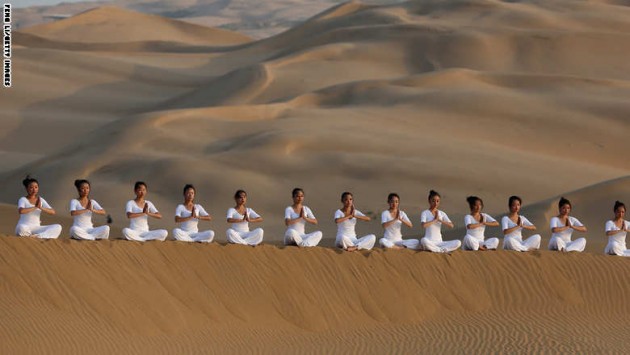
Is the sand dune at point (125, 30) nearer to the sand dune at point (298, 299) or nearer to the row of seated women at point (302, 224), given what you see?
the row of seated women at point (302, 224)

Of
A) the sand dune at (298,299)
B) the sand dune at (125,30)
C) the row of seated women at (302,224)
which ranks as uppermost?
the row of seated women at (302,224)

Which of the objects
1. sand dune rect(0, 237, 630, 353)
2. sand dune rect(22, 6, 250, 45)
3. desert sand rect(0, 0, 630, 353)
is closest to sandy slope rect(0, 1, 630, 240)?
desert sand rect(0, 0, 630, 353)

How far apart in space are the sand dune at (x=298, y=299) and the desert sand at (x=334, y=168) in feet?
0.10

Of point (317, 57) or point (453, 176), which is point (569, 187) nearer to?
point (453, 176)

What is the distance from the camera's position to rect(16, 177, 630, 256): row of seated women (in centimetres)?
1883

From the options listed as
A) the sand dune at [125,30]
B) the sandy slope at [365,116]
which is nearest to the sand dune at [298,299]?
the sandy slope at [365,116]

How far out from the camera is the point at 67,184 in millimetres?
41188

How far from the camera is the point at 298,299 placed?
19766mm

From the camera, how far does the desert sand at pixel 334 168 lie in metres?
18.5

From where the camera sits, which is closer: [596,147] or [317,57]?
[596,147]

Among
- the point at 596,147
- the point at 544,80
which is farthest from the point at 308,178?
the point at 544,80

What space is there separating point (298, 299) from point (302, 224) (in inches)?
Result: 50.0

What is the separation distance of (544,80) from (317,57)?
1928 cm

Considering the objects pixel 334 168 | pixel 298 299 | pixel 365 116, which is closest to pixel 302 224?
pixel 298 299
